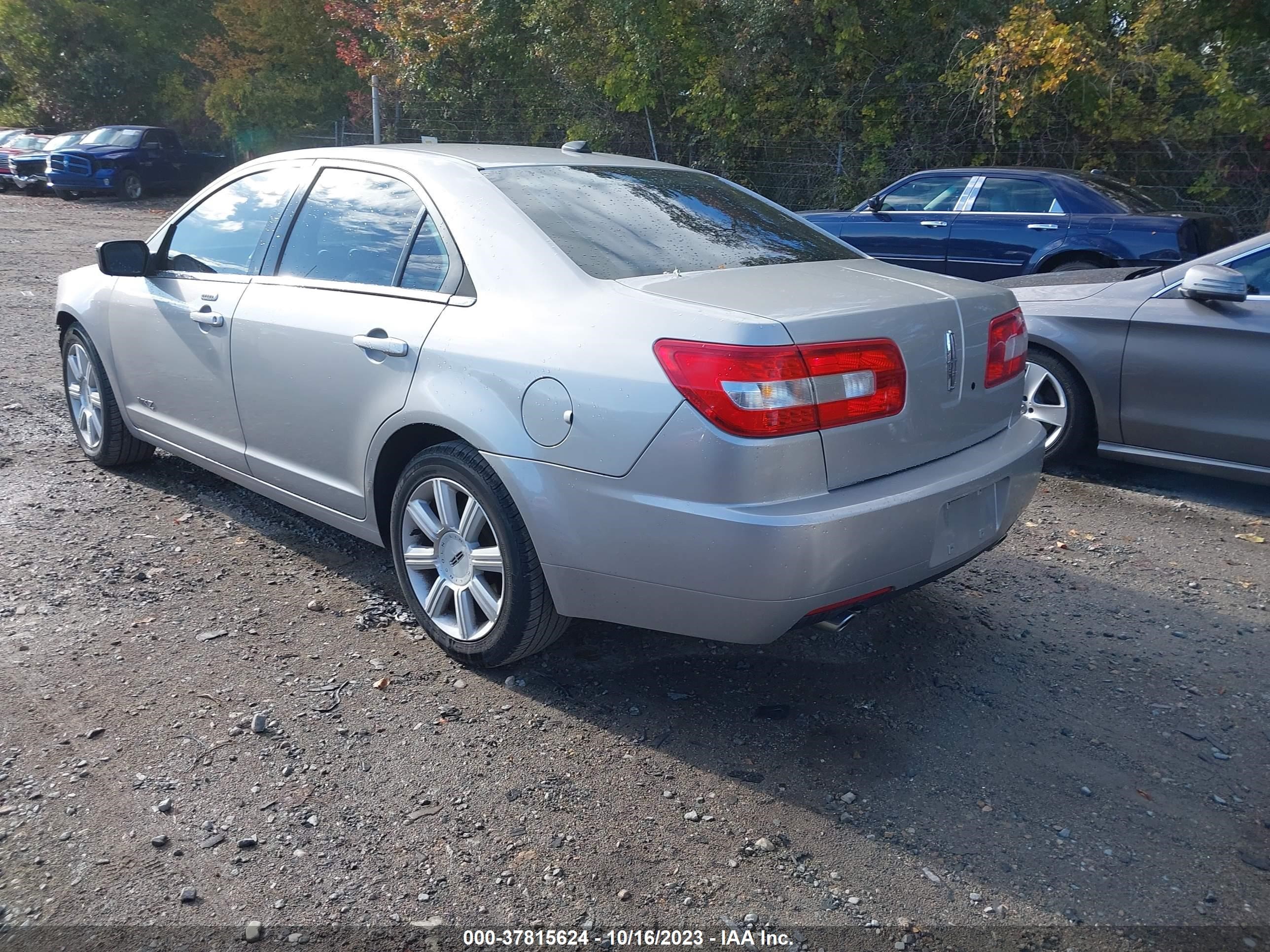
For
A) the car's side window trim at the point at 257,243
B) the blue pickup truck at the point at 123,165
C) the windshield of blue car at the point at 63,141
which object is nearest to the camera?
the car's side window trim at the point at 257,243

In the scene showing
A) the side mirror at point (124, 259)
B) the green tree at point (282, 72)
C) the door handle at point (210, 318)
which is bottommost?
the door handle at point (210, 318)

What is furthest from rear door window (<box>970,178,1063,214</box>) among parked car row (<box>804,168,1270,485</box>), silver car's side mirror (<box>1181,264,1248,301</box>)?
silver car's side mirror (<box>1181,264,1248,301</box>)

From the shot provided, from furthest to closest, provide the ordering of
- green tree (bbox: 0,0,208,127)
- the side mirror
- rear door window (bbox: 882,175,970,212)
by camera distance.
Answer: green tree (bbox: 0,0,208,127) < rear door window (bbox: 882,175,970,212) < the side mirror

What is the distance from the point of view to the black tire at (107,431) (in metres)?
5.34

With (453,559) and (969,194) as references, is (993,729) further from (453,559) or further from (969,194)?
(969,194)

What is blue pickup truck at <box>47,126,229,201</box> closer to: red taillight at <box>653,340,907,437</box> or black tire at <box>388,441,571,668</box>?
black tire at <box>388,441,571,668</box>

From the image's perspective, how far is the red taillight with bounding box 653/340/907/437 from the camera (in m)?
2.82

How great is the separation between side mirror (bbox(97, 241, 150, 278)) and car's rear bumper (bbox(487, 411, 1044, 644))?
2495mm

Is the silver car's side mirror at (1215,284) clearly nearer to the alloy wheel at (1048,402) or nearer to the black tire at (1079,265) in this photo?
the alloy wheel at (1048,402)

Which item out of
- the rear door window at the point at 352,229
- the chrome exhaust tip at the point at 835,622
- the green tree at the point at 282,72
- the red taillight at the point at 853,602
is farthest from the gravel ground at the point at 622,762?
the green tree at the point at 282,72

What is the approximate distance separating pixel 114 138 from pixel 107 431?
2234cm

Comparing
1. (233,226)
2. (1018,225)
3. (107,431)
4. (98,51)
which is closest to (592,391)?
(233,226)

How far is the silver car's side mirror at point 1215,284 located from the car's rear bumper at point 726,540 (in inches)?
101

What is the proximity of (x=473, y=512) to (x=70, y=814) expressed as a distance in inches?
54.0
